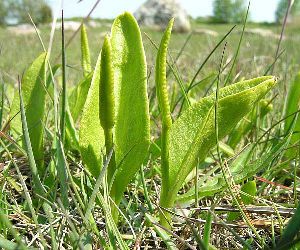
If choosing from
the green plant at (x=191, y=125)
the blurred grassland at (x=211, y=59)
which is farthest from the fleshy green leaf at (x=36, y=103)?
the green plant at (x=191, y=125)

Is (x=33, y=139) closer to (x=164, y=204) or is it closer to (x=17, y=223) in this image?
(x=17, y=223)

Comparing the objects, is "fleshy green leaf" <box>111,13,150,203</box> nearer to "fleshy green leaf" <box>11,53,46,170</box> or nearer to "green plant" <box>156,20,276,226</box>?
"green plant" <box>156,20,276,226</box>

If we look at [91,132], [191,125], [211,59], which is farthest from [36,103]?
[211,59]

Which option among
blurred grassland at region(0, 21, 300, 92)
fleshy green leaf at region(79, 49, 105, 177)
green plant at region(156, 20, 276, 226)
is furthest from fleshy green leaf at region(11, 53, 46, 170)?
green plant at region(156, 20, 276, 226)

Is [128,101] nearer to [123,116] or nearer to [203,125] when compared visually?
[123,116]

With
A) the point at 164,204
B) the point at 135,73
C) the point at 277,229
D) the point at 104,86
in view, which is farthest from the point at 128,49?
the point at 277,229
